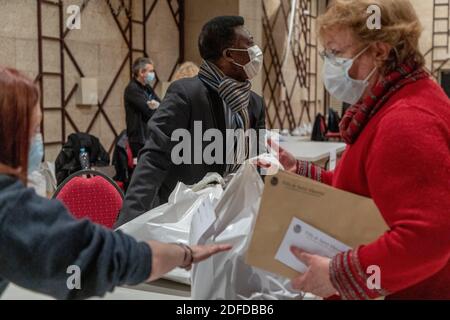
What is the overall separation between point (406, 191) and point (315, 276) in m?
0.24

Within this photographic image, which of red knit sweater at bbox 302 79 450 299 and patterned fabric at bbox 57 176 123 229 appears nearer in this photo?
red knit sweater at bbox 302 79 450 299

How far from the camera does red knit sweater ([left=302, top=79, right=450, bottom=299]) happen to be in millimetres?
980

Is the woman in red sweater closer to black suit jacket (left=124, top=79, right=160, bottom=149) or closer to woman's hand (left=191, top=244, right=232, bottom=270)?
woman's hand (left=191, top=244, right=232, bottom=270)

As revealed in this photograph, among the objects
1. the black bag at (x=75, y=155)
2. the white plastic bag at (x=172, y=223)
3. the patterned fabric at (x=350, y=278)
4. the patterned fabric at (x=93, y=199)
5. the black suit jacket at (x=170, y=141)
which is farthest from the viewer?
the black bag at (x=75, y=155)

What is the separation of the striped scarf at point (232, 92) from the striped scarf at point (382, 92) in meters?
0.97

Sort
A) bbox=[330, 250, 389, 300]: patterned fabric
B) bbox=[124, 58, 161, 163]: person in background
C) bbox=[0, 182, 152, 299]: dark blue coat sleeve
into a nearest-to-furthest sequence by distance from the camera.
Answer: bbox=[0, 182, 152, 299]: dark blue coat sleeve
bbox=[330, 250, 389, 300]: patterned fabric
bbox=[124, 58, 161, 163]: person in background

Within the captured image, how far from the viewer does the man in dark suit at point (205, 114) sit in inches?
78.2

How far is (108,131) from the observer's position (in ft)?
19.5

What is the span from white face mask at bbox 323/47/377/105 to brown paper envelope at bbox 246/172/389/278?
0.29 meters

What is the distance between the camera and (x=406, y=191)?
988 mm

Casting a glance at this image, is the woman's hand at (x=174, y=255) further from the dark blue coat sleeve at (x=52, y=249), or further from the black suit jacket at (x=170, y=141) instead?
the black suit jacket at (x=170, y=141)

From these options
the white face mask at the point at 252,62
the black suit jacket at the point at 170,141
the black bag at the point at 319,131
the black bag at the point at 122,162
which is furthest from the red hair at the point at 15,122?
the black bag at the point at 319,131

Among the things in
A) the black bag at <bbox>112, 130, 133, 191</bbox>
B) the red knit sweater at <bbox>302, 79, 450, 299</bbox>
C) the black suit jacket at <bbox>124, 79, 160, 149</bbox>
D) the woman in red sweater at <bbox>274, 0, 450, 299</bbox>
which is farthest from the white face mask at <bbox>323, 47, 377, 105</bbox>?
the black suit jacket at <bbox>124, 79, 160, 149</bbox>

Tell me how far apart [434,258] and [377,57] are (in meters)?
0.42
